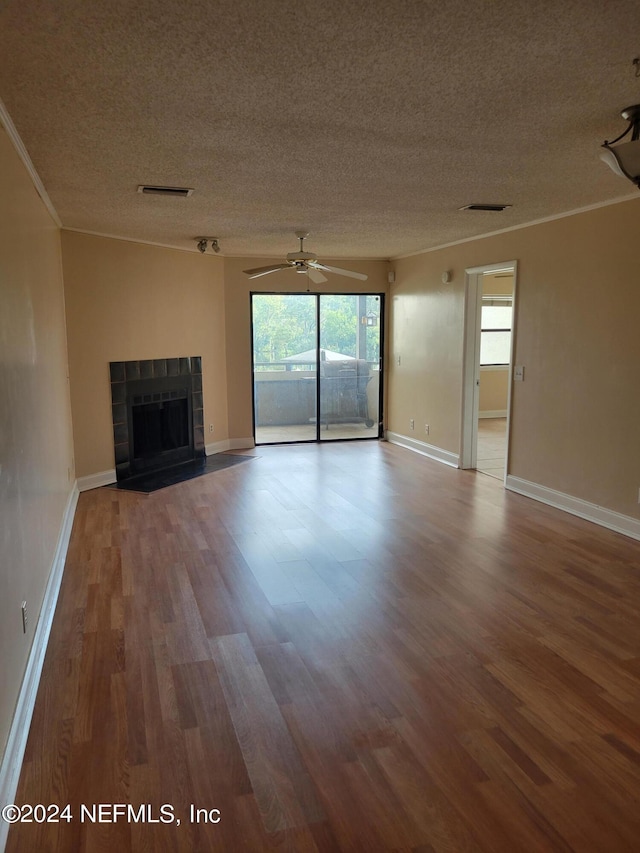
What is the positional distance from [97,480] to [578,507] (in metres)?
4.44

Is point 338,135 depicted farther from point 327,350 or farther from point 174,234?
point 327,350

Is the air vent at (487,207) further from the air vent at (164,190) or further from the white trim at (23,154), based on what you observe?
the white trim at (23,154)

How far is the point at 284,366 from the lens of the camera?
26.6 ft

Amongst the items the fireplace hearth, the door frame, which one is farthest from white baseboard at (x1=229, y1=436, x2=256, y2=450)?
the door frame

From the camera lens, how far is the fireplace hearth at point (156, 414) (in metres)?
6.13

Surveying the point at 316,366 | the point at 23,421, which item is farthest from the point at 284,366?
the point at 23,421

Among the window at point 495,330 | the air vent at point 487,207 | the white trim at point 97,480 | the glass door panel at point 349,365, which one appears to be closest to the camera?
the air vent at point 487,207

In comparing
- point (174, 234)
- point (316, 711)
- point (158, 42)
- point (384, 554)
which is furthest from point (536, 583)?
point (174, 234)

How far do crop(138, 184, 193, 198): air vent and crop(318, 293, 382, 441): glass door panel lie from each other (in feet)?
13.4

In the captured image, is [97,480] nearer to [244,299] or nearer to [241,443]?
[241,443]

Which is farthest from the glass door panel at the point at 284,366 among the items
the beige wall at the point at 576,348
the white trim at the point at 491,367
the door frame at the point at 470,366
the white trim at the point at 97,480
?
the white trim at the point at 491,367

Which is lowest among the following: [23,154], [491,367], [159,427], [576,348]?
[159,427]

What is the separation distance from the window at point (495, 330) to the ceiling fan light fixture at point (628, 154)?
24.2 feet

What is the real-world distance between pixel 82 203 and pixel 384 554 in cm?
335
